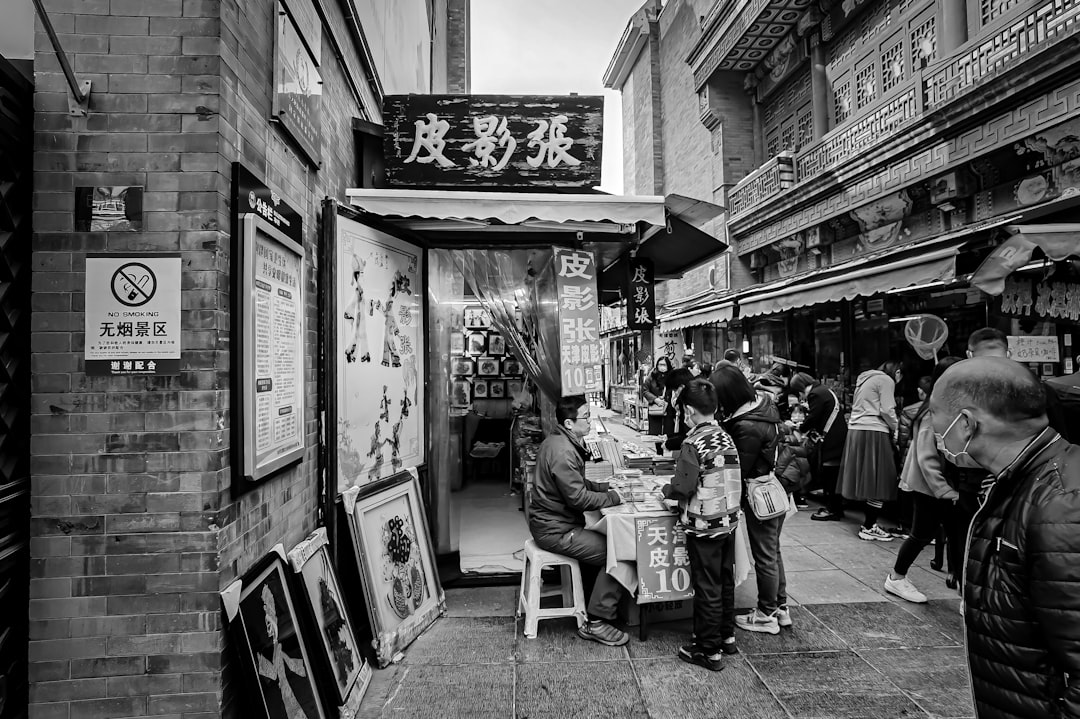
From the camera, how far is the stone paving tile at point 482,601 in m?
4.49

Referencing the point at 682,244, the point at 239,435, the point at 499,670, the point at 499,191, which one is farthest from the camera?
the point at 682,244

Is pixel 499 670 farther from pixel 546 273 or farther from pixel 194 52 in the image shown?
pixel 194 52

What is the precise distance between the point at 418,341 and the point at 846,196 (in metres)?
9.37

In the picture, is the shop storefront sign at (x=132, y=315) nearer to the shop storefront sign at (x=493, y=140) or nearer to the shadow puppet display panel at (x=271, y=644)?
the shadow puppet display panel at (x=271, y=644)

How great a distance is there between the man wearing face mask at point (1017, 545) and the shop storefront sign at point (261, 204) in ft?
10.2

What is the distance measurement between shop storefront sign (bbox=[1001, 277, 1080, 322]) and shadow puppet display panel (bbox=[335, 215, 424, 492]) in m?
5.72

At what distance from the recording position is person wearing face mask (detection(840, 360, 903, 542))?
6316 millimetres

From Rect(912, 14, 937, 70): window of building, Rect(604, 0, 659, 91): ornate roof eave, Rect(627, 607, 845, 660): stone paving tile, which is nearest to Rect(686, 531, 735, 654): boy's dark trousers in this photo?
Rect(627, 607, 845, 660): stone paving tile

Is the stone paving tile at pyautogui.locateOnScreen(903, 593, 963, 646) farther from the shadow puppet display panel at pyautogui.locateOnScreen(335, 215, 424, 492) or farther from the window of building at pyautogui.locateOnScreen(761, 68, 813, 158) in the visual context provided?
the window of building at pyautogui.locateOnScreen(761, 68, 813, 158)

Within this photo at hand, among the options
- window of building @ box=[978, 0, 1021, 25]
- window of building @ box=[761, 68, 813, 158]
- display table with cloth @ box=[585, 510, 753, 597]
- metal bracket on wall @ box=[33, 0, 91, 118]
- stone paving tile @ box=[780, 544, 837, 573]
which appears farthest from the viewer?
window of building @ box=[761, 68, 813, 158]

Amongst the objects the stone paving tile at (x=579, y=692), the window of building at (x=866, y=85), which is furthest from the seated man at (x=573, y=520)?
the window of building at (x=866, y=85)

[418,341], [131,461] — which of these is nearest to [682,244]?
[418,341]

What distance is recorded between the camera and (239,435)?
2496 millimetres

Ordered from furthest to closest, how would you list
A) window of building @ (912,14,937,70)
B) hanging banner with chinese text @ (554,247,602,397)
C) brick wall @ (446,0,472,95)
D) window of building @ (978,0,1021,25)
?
brick wall @ (446,0,472,95), window of building @ (912,14,937,70), window of building @ (978,0,1021,25), hanging banner with chinese text @ (554,247,602,397)
